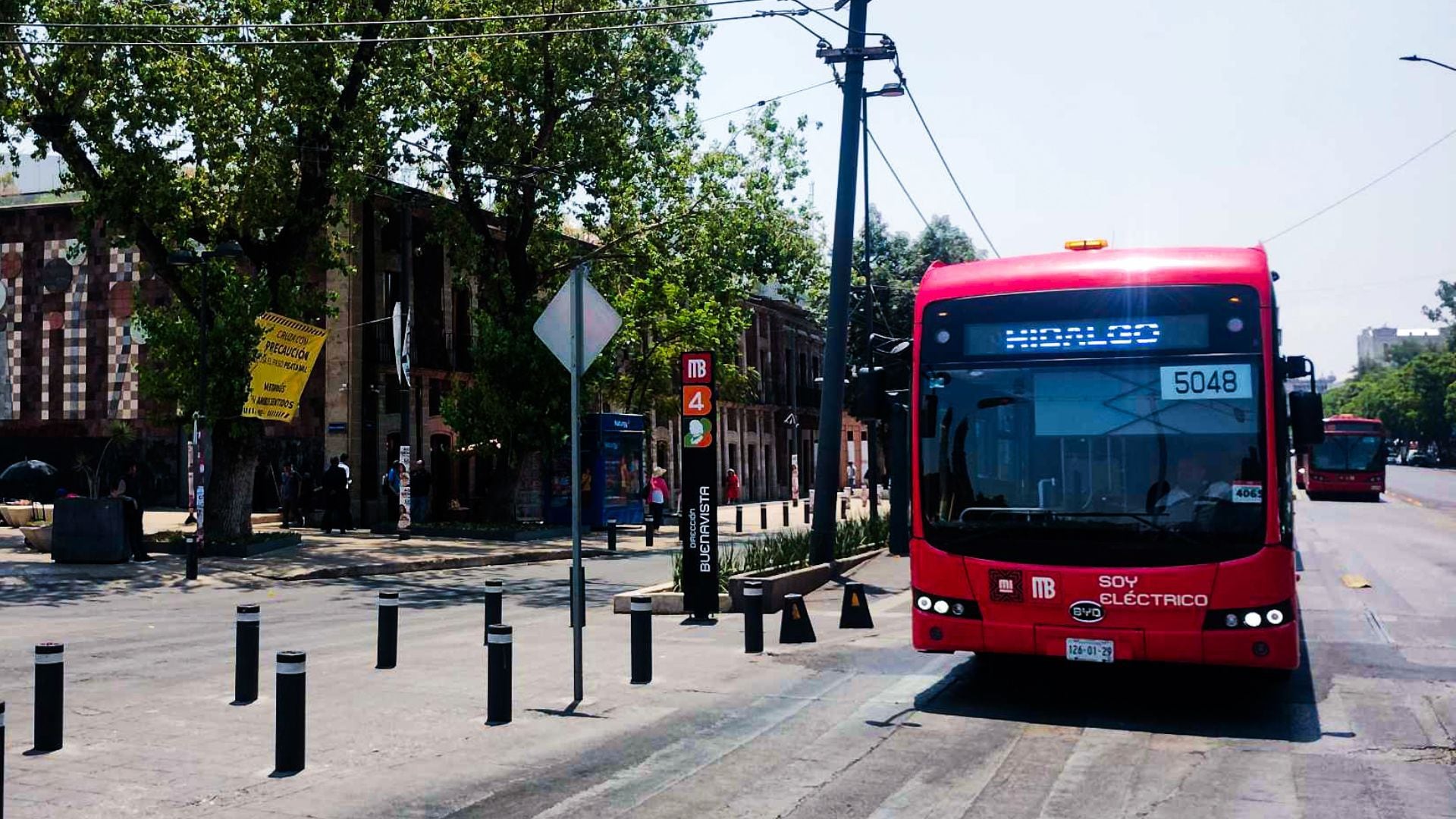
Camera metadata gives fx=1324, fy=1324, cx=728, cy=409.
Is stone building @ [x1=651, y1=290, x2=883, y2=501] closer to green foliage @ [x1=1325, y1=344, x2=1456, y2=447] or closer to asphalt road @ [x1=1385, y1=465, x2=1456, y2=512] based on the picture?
asphalt road @ [x1=1385, y1=465, x2=1456, y2=512]

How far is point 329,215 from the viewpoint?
25359mm

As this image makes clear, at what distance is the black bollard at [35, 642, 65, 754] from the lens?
7473 millimetres

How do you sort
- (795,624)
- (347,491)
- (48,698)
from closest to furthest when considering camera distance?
(48,698), (795,624), (347,491)

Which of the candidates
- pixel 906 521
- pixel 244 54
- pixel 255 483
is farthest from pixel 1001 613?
pixel 255 483

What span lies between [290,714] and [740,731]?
8.80ft

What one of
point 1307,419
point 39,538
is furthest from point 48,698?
point 39,538

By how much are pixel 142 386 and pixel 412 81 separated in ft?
25.2

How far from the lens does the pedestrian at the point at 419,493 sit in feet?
111

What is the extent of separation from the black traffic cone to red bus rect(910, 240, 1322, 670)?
327 cm

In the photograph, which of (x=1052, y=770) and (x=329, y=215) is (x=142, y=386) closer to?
(x=329, y=215)

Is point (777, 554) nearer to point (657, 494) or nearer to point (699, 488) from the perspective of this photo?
point (699, 488)

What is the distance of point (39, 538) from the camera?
23.5 meters

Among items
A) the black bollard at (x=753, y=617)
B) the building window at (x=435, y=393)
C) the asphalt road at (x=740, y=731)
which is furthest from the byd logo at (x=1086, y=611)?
the building window at (x=435, y=393)

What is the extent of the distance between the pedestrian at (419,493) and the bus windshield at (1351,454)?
30666 millimetres
